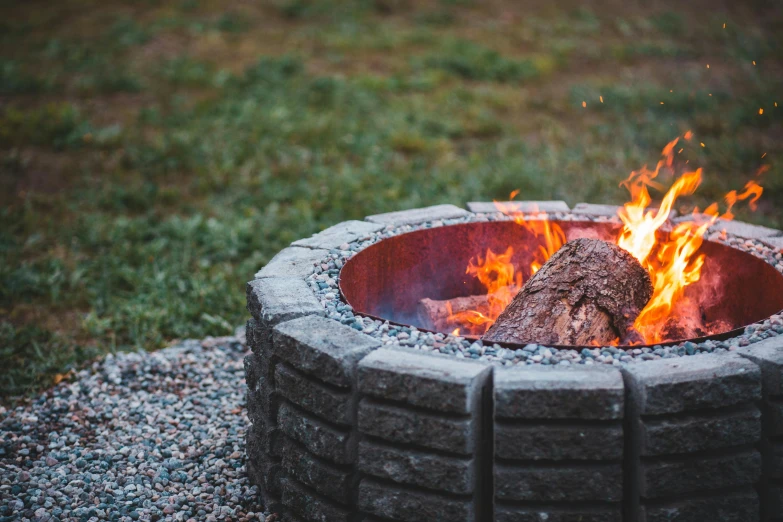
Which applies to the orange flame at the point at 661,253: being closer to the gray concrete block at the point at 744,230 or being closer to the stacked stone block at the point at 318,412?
the gray concrete block at the point at 744,230

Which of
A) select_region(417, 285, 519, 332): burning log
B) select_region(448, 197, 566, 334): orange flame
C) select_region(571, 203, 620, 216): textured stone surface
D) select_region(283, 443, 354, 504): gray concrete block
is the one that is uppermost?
select_region(571, 203, 620, 216): textured stone surface

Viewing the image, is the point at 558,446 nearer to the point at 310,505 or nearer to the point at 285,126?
the point at 310,505

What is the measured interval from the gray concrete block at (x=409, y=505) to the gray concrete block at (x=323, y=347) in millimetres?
374

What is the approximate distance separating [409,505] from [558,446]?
528mm

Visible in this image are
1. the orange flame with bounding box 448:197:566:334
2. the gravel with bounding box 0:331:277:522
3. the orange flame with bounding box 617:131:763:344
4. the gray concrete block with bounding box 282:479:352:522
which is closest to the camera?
the gray concrete block with bounding box 282:479:352:522

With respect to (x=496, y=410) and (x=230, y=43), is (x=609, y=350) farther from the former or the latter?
(x=230, y=43)

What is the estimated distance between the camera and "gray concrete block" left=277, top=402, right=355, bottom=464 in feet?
8.32

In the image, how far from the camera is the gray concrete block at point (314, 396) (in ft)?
8.27

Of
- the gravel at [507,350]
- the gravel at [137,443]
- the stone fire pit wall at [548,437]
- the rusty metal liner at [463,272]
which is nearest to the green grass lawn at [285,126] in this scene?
the gravel at [137,443]

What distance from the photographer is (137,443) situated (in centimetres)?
360

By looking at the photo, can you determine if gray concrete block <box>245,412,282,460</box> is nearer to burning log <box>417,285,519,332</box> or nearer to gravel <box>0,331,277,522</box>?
gravel <box>0,331,277,522</box>

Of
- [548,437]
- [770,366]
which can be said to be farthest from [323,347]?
[770,366]

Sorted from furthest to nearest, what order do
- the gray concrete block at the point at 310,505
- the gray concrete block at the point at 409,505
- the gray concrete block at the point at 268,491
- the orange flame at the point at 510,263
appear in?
the orange flame at the point at 510,263 < the gray concrete block at the point at 268,491 < the gray concrete block at the point at 310,505 < the gray concrete block at the point at 409,505

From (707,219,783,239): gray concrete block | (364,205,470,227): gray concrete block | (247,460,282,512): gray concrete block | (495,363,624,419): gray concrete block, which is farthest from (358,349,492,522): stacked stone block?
(707,219,783,239): gray concrete block
